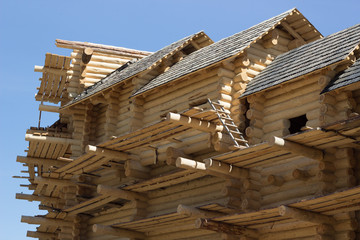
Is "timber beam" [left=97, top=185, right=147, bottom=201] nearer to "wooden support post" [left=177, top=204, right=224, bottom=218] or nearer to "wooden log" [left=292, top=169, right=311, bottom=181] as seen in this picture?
"wooden support post" [left=177, top=204, right=224, bottom=218]

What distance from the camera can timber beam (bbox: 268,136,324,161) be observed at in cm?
1500

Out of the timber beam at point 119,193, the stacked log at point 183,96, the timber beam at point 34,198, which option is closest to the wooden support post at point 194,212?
the stacked log at point 183,96

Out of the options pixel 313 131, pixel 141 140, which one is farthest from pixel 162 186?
pixel 313 131

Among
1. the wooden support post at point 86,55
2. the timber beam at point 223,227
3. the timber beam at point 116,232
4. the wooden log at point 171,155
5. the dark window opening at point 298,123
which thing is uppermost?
the wooden support post at point 86,55

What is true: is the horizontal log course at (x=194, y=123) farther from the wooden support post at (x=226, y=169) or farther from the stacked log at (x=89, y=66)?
the stacked log at (x=89, y=66)

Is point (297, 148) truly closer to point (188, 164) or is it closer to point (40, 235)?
point (188, 164)

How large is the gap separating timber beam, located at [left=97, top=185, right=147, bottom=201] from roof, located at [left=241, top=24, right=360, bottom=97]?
5.40 metres

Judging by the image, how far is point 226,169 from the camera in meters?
17.5

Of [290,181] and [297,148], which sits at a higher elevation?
[297,148]

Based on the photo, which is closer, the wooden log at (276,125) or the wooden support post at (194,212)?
the wooden support post at (194,212)

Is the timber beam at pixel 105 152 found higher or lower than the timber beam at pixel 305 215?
higher

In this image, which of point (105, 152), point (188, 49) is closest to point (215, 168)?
point (105, 152)

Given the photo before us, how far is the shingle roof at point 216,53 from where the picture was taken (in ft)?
66.8

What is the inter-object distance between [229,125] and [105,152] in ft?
15.9
